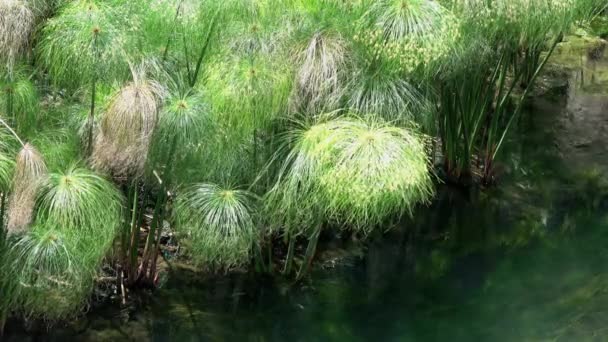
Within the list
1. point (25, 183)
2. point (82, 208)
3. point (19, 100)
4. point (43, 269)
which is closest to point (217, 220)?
point (82, 208)

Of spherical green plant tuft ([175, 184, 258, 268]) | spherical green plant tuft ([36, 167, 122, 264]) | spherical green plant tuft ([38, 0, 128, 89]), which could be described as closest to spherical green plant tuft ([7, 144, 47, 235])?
spherical green plant tuft ([36, 167, 122, 264])

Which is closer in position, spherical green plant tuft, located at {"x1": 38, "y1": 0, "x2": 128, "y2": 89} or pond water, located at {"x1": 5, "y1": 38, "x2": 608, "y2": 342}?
spherical green plant tuft, located at {"x1": 38, "y1": 0, "x2": 128, "y2": 89}

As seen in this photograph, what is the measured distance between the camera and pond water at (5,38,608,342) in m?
8.39

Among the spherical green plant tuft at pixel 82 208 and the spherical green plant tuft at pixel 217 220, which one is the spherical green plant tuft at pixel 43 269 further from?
the spherical green plant tuft at pixel 217 220

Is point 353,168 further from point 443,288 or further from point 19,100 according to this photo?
point 443,288

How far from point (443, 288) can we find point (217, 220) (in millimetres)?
3074

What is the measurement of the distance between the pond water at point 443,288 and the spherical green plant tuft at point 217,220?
0.92m

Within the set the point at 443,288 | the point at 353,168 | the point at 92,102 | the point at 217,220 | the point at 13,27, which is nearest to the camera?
the point at 353,168

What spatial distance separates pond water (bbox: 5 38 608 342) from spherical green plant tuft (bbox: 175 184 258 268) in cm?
92

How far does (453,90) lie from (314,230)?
131 inches

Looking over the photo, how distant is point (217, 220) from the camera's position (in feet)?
24.9

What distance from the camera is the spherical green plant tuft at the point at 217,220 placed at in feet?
25.0

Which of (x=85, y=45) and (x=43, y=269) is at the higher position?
(x=85, y=45)

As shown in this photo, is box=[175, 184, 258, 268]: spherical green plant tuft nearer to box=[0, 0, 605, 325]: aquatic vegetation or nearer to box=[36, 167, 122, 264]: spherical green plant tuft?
box=[0, 0, 605, 325]: aquatic vegetation
